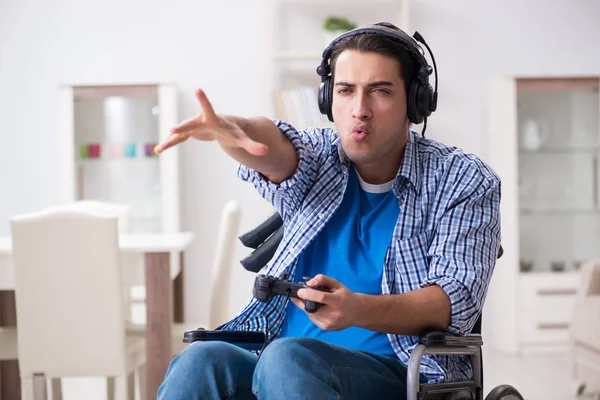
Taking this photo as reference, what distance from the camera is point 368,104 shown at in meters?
1.73

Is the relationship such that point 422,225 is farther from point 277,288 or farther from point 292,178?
point 277,288

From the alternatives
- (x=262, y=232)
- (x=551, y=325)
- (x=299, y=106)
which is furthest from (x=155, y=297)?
(x=551, y=325)

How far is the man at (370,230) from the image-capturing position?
5.12ft

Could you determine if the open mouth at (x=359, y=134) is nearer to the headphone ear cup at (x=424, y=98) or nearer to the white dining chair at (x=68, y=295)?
the headphone ear cup at (x=424, y=98)

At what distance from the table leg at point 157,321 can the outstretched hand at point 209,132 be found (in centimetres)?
156

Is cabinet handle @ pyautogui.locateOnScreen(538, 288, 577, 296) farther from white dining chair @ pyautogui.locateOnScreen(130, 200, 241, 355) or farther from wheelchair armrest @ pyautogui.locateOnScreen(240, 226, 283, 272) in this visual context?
wheelchair armrest @ pyautogui.locateOnScreen(240, 226, 283, 272)

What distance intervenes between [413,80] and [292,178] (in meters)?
0.32

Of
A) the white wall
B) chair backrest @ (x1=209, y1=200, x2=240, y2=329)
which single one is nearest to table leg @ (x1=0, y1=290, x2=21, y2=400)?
chair backrest @ (x1=209, y1=200, x2=240, y2=329)

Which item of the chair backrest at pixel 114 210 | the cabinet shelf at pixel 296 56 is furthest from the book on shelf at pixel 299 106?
the chair backrest at pixel 114 210

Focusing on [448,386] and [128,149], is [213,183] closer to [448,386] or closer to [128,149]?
[128,149]

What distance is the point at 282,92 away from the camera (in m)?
4.55

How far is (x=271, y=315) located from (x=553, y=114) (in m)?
3.45

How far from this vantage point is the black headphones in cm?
171

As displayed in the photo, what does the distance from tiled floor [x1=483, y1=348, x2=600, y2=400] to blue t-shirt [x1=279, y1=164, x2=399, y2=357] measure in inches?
83.4
